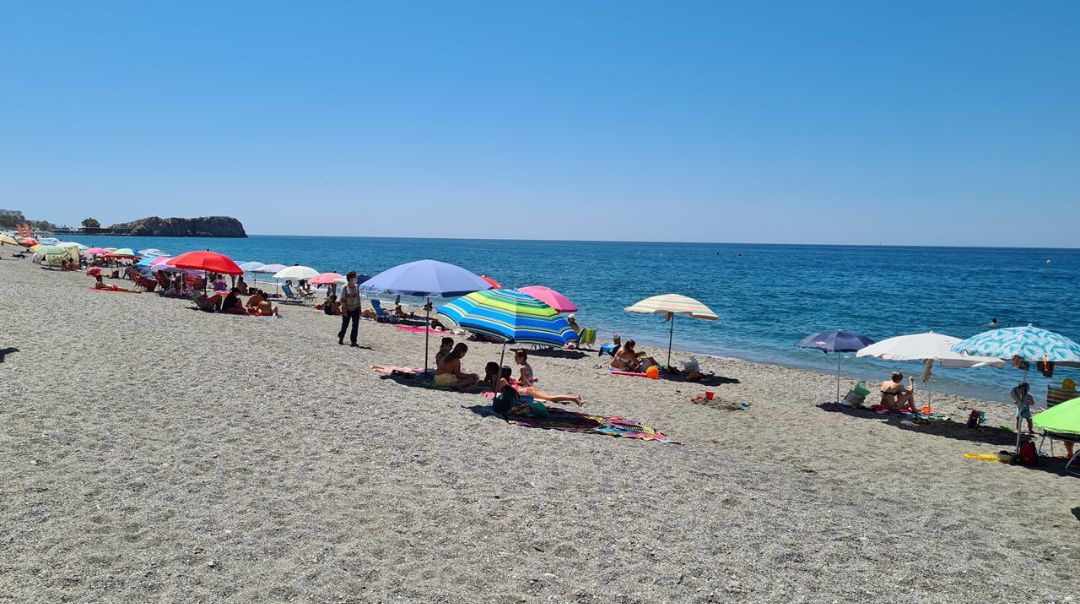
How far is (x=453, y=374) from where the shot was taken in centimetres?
1095

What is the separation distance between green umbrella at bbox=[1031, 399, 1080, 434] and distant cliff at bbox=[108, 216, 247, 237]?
17026cm

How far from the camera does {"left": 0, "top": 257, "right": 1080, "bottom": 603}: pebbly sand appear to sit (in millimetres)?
4477

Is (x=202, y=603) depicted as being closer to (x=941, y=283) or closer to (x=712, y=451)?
(x=712, y=451)

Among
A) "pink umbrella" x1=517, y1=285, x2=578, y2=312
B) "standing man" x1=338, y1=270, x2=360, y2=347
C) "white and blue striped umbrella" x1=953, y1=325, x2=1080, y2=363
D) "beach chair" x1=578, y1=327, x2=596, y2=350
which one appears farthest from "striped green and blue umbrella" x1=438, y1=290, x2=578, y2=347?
"beach chair" x1=578, y1=327, x2=596, y2=350

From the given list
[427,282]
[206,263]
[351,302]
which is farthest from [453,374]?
[206,263]

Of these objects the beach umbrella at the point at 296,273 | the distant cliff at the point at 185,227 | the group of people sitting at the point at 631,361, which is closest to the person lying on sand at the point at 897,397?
the group of people sitting at the point at 631,361

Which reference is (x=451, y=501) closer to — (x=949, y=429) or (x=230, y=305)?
(x=949, y=429)

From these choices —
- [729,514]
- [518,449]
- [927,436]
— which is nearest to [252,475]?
[518,449]

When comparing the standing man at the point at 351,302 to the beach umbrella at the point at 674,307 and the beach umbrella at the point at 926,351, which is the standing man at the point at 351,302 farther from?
the beach umbrella at the point at 926,351

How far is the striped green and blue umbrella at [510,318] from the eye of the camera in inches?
346

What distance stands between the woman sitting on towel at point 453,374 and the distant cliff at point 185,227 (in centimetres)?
16303

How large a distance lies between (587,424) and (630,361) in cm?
583

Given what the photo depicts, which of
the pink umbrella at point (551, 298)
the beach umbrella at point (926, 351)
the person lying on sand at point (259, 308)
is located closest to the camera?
the beach umbrella at point (926, 351)

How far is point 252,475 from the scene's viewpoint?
6.01 metres
